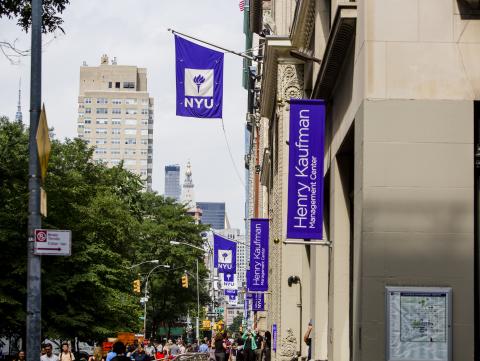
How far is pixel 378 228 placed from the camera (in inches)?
550

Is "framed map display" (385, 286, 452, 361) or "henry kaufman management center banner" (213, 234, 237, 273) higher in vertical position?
"henry kaufman management center banner" (213, 234, 237, 273)

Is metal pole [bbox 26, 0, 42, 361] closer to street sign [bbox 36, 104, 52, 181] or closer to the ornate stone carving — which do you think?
street sign [bbox 36, 104, 52, 181]

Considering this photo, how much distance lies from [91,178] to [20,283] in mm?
22351

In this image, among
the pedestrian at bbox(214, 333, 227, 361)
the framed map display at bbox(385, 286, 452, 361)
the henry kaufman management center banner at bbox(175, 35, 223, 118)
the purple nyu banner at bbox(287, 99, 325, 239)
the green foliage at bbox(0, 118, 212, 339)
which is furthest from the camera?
the green foliage at bbox(0, 118, 212, 339)

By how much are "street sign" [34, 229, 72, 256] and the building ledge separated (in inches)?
209

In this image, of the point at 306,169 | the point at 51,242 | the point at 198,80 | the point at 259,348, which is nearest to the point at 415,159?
the point at 51,242

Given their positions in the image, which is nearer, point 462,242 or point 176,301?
point 462,242

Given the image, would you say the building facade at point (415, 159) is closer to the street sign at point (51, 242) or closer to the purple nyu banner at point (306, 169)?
the purple nyu banner at point (306, 169)

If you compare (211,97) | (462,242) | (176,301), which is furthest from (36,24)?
(176,301)

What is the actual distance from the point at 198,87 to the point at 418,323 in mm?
19662

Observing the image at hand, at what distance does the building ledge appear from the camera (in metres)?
16.0

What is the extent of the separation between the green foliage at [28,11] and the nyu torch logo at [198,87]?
1420 cm

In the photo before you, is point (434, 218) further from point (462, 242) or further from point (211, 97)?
point (211, 97)

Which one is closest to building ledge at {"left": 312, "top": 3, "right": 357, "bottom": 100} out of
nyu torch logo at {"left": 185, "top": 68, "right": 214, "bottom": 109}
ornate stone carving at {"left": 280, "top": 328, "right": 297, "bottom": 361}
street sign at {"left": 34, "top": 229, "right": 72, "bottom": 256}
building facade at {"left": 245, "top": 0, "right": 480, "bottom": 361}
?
building facade at {"left": 245, "top": 0, "right": 480, "bottom": 361}
